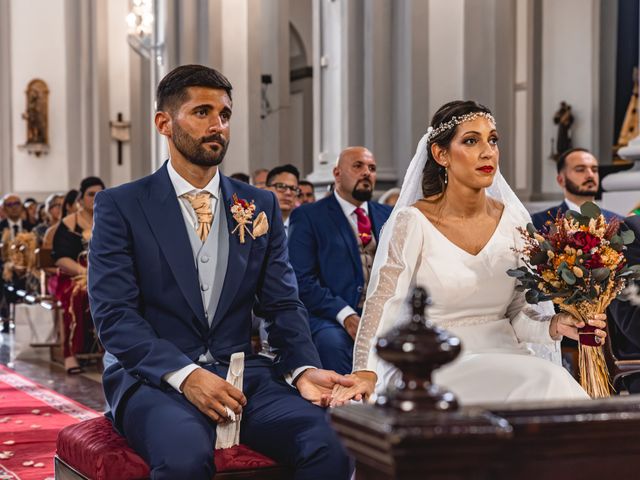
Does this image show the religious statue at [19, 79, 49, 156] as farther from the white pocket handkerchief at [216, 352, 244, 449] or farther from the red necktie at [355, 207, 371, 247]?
the white pocket handkerchief at [216, 352, 244, 449]

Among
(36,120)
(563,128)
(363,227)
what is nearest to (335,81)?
(563,128)

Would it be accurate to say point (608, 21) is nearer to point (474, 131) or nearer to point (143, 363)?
point (474, 131)


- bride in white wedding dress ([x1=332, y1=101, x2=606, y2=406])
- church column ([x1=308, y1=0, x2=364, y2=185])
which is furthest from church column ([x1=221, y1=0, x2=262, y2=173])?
bride in white wedding dress ([x1=332, y1=101, x2=606, y2=406])

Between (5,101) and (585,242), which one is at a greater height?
(5,101)

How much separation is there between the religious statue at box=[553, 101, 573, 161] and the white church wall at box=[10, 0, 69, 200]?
1282 cm

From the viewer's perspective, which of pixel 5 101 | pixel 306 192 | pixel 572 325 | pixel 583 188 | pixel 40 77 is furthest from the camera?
pixel 40 77

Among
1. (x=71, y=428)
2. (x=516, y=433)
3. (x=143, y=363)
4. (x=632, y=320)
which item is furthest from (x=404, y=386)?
(x=632, y=320)

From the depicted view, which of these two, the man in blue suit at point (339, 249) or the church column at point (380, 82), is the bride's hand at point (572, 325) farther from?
the church column at point (380, 82)

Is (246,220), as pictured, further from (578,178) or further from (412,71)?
(412,71)

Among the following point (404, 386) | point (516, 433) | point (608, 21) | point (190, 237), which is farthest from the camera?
point (608, 21)

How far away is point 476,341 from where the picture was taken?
427 centimetres

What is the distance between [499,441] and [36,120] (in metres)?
21.8

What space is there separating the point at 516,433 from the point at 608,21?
11.1 meters

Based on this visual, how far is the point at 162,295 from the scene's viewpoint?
3.88m
